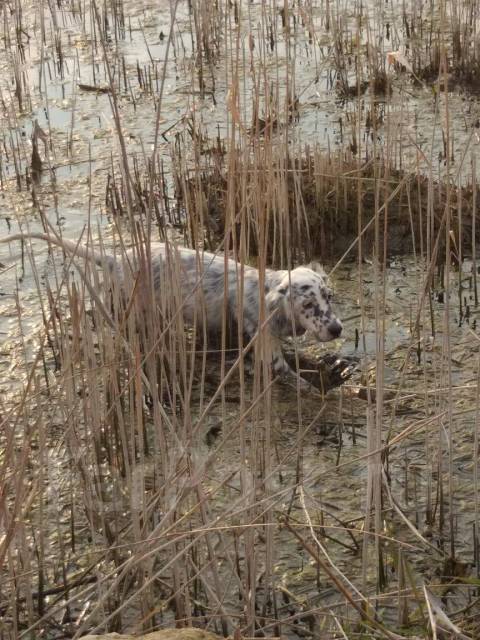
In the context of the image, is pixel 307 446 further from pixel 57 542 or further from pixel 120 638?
pixel 120 638

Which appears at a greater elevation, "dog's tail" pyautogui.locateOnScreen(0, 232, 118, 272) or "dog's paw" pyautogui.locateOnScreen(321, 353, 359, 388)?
"dog's tail" pyautogui.locateOnScreen(0, 232, 118, 272)

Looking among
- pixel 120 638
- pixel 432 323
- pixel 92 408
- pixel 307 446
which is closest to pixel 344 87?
pixel 432 323

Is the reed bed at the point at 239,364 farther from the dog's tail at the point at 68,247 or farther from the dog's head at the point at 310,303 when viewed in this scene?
the dog's head at the point at 310,303

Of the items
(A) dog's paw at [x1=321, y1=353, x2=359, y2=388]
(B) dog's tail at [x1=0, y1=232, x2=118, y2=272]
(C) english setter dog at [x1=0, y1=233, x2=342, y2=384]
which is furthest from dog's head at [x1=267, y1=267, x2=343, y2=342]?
(B) dog's tail at [x1=0, y1=232, x2=118, y2=272]

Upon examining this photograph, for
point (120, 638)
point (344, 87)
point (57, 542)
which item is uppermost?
point (344, 87)

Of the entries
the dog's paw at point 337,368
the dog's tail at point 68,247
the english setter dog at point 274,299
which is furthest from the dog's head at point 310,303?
the dog's tail at point 68,247

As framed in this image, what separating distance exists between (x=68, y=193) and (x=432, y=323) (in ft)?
8.53

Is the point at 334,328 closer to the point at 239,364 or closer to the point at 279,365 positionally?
the point at 279,365

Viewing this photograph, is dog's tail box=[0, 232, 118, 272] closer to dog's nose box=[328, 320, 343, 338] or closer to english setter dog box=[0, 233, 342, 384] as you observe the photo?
english setter dog box=[0, 233, 342, 384]

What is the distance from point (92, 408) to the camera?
10.9 ft

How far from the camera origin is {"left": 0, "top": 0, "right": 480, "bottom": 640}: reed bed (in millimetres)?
2707

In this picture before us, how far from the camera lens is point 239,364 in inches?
104

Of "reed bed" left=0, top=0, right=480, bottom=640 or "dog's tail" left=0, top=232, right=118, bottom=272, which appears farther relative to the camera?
"dog's tail" left=0, top=232, right=118, bottom=272

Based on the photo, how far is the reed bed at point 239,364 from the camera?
271 centimetres
